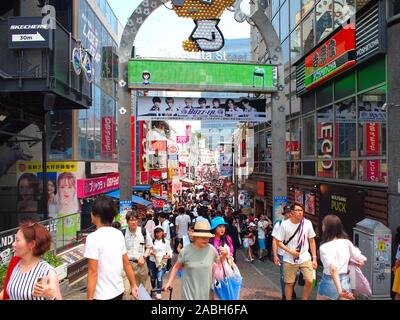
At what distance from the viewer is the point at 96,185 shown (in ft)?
60.2

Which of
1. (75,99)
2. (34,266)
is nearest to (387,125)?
(34,266)

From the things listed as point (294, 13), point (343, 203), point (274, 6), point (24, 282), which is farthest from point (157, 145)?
point (24, 282)

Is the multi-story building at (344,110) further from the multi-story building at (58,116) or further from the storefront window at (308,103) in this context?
the multi-story building at (58,116)

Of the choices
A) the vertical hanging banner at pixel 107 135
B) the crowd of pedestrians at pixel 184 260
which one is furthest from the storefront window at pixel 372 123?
the vertical hanging banner at pixel 107 135

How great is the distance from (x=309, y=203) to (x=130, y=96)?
6.93m

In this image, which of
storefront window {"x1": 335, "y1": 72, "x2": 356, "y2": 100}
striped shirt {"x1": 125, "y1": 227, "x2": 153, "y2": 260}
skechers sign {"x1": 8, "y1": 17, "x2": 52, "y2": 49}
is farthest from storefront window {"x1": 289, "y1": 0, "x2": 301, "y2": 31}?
striped shirt {"x1": 125, "y1": 227, "x2": 153, "y2": 260}

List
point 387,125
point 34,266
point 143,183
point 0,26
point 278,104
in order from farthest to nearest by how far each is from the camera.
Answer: point 143,183 < point 278,104 < point 0,26 < point 387,125 < point 34,266

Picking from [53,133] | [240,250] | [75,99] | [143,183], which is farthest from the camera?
[143,183]

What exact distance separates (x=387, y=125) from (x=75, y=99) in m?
9.52

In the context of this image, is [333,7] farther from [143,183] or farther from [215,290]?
[143,183]

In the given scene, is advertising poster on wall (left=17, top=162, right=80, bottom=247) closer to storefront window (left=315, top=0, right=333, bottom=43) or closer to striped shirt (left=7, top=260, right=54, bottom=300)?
storefront window (left=315, top=0, right=333, bottom=43)

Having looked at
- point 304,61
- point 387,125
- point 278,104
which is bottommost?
point 387,125

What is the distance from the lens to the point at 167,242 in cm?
744

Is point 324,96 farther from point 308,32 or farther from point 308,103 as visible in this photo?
point 308,32
